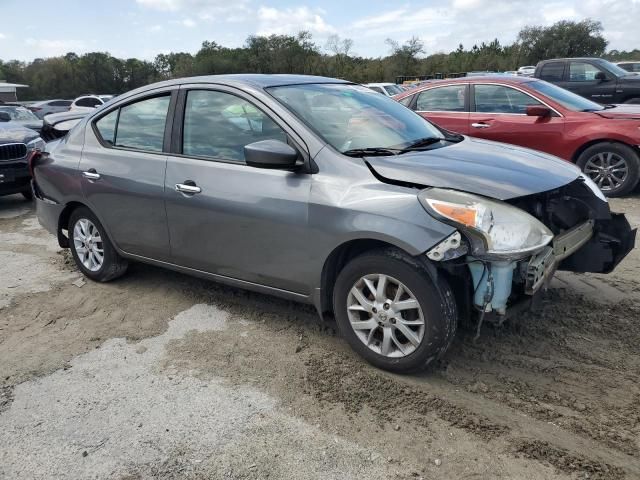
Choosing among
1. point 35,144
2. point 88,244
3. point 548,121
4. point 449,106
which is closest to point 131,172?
point 88,244

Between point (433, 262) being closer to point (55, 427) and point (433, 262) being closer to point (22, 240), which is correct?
point (55, 427)

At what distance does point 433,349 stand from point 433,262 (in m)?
0.48

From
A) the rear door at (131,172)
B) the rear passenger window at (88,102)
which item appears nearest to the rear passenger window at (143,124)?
the rear door at (131,172)

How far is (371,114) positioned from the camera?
3.93m

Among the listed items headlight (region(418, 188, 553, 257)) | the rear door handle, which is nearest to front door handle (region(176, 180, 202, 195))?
the rear door handle

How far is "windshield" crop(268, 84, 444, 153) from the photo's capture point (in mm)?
3523

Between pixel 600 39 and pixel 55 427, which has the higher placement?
pixel 600 39

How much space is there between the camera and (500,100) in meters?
7.84

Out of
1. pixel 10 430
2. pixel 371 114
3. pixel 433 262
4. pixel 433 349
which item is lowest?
pixel 10 430

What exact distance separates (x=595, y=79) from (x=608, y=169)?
5.78m

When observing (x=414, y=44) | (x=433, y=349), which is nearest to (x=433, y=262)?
(x=433, y=349)

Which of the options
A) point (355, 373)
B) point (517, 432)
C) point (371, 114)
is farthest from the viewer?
point (371, 114)

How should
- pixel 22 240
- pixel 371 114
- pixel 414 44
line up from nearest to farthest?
1. pixel 371 114
2. pixel 22 240
3. pixel 414 44

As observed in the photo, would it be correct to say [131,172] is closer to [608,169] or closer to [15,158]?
[15,158]
